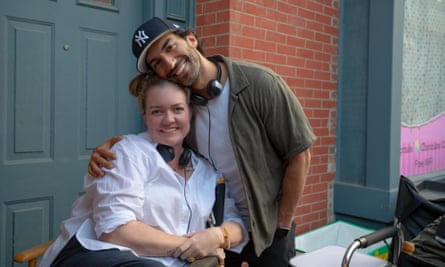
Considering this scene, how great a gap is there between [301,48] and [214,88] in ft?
6.90

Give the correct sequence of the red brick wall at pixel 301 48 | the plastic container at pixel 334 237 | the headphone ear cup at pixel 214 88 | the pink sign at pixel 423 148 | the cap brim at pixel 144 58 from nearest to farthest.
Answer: the cap brim at pixel 144 58 → the headphone ear cup at pixel 214 88 → the red brick wall at pixel 301 48 → the plastic container at pixel 334 237 → the pink sign at pixel 423 148

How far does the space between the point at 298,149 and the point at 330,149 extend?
240 centimetres

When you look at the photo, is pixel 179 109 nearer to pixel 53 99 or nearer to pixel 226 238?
pixel 226 238

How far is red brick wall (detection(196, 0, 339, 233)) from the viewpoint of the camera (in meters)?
3.40

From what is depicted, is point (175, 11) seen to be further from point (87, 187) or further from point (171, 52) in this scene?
point (87, 187)

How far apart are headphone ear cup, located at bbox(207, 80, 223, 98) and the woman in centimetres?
11

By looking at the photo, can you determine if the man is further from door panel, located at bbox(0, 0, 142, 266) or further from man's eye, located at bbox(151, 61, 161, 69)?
door panel, located at bbox(0, 0, 142, 266)

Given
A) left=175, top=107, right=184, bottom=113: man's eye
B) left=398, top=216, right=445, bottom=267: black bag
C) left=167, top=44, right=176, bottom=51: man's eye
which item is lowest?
left=398, top=216, right=445, bottom=267: black bag

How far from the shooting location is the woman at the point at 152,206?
1798mm

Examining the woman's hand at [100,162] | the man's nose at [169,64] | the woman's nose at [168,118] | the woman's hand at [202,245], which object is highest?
the man's nose at [169,64]

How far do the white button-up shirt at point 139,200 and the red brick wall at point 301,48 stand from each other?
5.03 feet

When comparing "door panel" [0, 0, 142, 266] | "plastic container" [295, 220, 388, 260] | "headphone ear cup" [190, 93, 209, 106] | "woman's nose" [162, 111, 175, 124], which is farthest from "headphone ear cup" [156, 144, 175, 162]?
"plastic container" [295, 220, 388, 260]

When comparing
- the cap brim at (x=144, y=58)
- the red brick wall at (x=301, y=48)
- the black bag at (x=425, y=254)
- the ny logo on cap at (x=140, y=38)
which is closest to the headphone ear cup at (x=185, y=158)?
the cap brim at (x=144, y=58)

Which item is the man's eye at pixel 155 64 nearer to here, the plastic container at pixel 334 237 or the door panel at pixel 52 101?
the door panel at pixel 52 101
